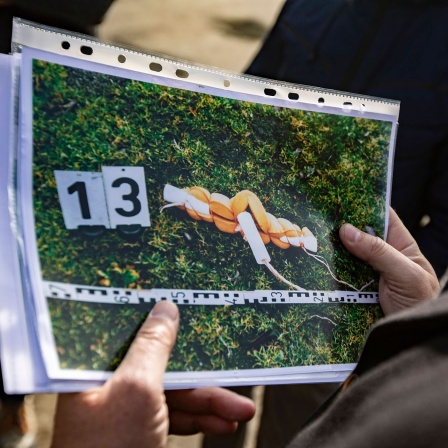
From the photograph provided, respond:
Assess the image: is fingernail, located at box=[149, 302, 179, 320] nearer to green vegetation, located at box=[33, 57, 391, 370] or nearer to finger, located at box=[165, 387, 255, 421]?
green vegetation, located at box=[33, 57, 391, 370]

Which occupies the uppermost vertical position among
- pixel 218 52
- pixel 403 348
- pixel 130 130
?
pixel 130 130

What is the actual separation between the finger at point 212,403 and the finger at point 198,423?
0.07 feet

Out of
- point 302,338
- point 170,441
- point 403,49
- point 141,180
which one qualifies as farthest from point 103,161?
point 170,441

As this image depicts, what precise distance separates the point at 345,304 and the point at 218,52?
109 inches

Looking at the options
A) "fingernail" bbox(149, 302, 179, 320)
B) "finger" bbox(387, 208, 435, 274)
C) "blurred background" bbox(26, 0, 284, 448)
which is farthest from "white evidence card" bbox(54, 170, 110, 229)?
"blurred background" bbox(26, 0, 284, 448)

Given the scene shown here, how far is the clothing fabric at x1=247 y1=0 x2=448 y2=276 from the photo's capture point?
43.6 inches

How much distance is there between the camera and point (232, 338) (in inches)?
28.9

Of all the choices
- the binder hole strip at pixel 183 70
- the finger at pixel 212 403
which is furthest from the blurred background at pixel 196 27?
the finger at pixel 212 403

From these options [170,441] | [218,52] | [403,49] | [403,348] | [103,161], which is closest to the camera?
[403,348]

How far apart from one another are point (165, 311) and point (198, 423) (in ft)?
0.93

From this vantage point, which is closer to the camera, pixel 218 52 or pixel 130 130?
pixel 130 130

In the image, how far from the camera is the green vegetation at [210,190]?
2.13 feet

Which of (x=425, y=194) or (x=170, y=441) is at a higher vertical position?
(x=425, y=194)

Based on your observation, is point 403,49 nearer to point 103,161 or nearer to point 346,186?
point 346,186
